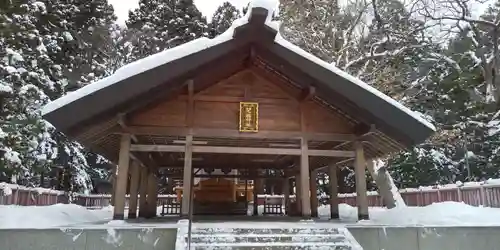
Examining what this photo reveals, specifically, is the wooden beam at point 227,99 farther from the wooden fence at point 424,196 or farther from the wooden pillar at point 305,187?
the wooden fence at point 424,196

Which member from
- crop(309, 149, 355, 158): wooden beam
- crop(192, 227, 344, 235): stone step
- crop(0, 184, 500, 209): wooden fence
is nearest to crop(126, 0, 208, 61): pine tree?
crop(0, 184, 500, 209): wooden fence

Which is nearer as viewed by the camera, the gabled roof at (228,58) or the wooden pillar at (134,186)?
the gabled roof at (228,58)

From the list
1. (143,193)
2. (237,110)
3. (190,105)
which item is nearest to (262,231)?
(237,110)

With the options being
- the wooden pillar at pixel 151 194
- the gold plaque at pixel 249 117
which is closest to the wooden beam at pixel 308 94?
the gold plaque at pixel 249 117

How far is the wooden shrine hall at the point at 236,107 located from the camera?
23.6 ft

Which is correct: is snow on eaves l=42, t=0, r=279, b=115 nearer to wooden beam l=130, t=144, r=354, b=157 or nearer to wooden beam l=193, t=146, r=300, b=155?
wooden beam l=130, t=144, r=354, b=157

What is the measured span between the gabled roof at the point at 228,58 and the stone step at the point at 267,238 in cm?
284

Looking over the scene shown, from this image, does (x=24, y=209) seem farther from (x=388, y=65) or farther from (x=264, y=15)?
(x=388, y=65)

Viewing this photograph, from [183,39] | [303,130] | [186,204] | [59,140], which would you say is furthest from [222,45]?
[183,39]

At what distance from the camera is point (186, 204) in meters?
7.62

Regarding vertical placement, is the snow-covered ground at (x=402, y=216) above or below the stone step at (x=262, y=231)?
above

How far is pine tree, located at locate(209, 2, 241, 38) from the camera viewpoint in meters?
28.7

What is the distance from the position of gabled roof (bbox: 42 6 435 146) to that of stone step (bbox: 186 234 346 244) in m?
2.84

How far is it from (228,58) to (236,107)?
1117 mm
